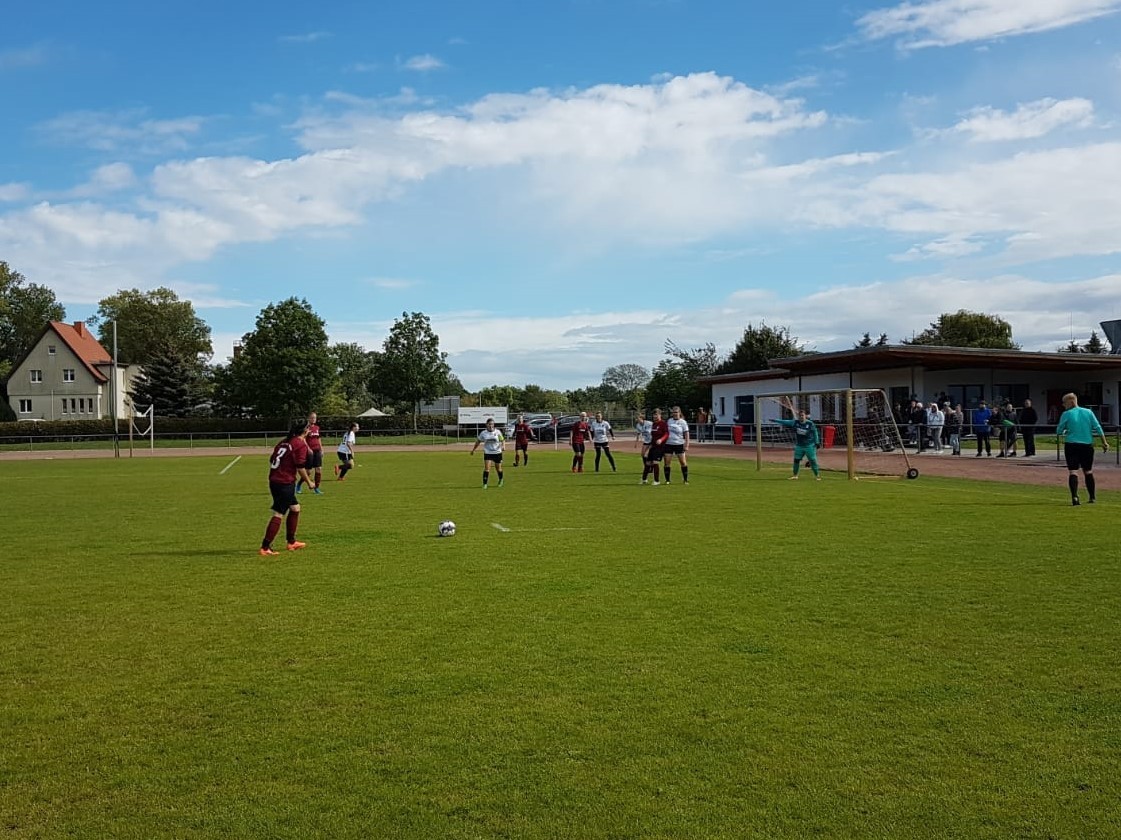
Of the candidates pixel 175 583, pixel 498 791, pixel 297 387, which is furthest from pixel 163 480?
pixel 297 387

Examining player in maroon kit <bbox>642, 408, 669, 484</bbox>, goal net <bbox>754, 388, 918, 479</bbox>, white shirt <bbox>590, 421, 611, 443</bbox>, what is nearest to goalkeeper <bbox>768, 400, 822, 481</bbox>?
goal net <bbox>754, 388, 918, 479</bbox>

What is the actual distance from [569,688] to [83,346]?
95.9m

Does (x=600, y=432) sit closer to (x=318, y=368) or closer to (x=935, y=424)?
(x=935, y=424)

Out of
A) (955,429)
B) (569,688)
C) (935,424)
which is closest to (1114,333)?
(955,429)

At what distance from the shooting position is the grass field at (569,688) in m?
4.26

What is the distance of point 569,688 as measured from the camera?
5961mm

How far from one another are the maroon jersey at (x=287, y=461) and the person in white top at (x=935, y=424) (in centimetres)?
2694

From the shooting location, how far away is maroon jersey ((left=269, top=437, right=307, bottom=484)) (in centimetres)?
1209

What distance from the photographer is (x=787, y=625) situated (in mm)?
7582

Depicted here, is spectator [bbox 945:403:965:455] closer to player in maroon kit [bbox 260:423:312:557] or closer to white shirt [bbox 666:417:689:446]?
white shirt [bbox 666:417:689:446]

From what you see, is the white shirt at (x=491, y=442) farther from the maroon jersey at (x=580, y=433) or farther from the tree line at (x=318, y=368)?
the tree line at (x=318, y=368)

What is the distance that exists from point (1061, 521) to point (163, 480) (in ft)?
77.7

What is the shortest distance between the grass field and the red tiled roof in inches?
3165

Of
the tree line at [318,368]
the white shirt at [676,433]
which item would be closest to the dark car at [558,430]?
the tree line at [318,368]
